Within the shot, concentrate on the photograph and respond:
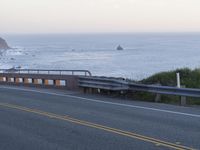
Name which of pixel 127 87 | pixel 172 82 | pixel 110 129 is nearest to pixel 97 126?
pixel 110 129

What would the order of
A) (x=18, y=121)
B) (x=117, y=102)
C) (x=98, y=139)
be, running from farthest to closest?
(x=117, y=102) < (x=18, y=121) < (x=98, y=139)

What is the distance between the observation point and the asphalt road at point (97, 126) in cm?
890

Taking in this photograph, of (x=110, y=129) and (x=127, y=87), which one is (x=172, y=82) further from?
(x=110, y=129)

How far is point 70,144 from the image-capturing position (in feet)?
29.3

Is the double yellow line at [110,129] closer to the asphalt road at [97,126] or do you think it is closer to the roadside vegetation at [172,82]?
the asphalt road at [97,126]

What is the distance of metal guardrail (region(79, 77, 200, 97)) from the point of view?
48.6ft

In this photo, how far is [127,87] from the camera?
17609 mm

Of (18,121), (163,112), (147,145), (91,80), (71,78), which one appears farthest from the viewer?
(71,78)

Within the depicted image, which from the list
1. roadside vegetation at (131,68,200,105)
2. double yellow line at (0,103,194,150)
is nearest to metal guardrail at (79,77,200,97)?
roadside vegetation at (131,68,200,105)

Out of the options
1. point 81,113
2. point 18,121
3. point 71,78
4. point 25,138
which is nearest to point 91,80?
point 71,78

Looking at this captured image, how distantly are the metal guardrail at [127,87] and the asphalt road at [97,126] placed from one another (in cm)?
73

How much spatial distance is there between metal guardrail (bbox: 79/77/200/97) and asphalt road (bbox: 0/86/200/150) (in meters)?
0.73

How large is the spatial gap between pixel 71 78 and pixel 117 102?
20.4 feet

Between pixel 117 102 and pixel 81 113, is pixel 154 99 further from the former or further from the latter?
pixel 81 113
